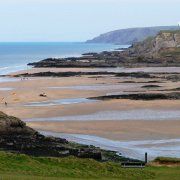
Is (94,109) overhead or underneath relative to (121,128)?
overhead

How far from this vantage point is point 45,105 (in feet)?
156

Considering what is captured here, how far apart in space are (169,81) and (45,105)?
25220 millimetres

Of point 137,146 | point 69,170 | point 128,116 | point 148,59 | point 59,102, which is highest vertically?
point 148,59

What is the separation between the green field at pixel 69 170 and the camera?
17.8 meters

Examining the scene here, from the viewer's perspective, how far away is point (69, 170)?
18703 millimetres

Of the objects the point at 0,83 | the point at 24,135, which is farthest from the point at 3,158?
the point at 0,83

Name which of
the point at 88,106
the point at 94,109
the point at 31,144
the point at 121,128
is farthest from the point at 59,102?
the point at 31,144

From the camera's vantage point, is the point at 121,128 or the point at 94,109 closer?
the point at 121,128

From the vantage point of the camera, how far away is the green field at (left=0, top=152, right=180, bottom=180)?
58.5 ft

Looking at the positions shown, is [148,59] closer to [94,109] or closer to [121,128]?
[94,109]

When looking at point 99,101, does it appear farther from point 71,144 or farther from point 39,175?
point 39,175

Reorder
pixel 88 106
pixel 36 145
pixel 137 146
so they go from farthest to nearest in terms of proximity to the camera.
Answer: pixel 88 106, pixel 137 146, pixel 36 145

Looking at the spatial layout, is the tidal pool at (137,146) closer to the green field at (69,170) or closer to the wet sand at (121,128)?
the wet sand at (121,128)

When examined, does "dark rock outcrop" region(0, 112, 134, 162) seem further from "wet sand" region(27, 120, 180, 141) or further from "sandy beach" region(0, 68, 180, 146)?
"sandy beach" region(0, 68, 180, 146)
